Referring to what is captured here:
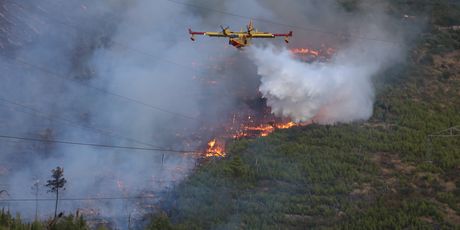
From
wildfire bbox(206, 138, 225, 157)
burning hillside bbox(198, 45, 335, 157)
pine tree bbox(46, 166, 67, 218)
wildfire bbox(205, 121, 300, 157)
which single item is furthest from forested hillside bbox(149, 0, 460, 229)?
pine tree bbox(46, 166, 67, 218)

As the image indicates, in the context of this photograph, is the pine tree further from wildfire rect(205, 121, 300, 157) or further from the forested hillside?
wildfire rect(205, 121, 300, 157)

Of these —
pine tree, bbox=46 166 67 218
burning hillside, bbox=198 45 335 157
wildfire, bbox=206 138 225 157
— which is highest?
burning hillside, bbox=198 45 335 157

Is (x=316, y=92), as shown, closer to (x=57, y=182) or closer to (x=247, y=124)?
(x=247, y=124)

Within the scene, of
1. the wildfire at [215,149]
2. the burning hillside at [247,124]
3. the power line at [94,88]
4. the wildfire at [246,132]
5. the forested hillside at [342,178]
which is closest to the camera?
the forested hillside at [342,178]

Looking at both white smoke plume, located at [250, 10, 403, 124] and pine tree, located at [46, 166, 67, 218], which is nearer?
pine tree, located at [46, 166, 67, 218]

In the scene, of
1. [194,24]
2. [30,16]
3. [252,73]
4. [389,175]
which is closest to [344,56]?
[252,73]

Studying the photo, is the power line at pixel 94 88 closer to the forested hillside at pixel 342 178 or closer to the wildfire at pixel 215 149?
the wildfire at pixel 215 149

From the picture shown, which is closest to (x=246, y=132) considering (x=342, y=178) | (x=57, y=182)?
(x=342, y=178)

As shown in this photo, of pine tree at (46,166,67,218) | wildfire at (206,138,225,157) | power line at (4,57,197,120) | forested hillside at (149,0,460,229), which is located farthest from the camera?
power line at (4,57,197,120)

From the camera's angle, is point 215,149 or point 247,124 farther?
point 247,124

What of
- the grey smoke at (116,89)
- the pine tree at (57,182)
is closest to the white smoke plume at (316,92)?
the grey smoke at (116,89)

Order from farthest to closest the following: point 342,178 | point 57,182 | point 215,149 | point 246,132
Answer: point 246,132 → point 215,149 → point 342,178 → point 57,182

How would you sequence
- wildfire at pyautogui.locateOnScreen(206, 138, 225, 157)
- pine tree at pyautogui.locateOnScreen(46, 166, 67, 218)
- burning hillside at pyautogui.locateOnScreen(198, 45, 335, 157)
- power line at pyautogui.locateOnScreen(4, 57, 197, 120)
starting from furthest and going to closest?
power line at pyautogui.locateOnScreen(4, 57, 197, 120) < burning hillside at pyautogui.locateOnScreen(198, 45, 335, 157) < wildfire at pyautogui.locateOnScreen(206, 138, 225, 157) < pine tree at pyautogui.locateOnScreen(46, 166, 67, 218)

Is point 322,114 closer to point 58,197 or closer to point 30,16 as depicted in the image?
point 58,197
